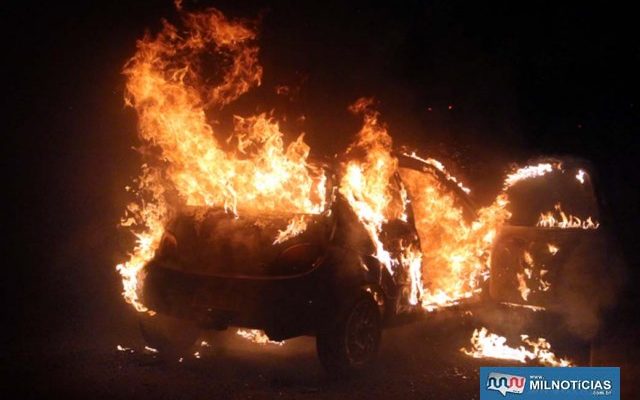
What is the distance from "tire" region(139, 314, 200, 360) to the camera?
24.6 ft

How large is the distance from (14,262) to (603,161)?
12.8 meters

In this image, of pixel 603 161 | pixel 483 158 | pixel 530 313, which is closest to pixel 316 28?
pixel 483 158

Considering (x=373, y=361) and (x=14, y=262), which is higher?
(x=14, y=262)

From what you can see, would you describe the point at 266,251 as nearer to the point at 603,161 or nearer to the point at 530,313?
the point at 530,313

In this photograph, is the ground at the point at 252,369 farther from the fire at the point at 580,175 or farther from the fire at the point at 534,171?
the fire at the point at 580,175

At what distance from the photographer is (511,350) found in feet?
26.6

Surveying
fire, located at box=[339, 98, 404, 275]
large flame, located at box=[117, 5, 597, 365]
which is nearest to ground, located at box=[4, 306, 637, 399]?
large flame, located at box=[117, 5, 597, 365]

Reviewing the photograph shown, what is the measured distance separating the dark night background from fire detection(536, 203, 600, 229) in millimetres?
253

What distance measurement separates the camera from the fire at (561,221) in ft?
25.7

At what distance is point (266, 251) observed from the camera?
6.73 m

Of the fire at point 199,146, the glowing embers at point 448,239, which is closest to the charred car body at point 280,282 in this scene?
the fire at point 199,146

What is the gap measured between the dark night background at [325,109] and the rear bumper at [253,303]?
5.12ft

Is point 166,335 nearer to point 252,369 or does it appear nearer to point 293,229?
point 252,369

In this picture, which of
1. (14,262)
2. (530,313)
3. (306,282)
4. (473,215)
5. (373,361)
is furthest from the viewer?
(14,262)
